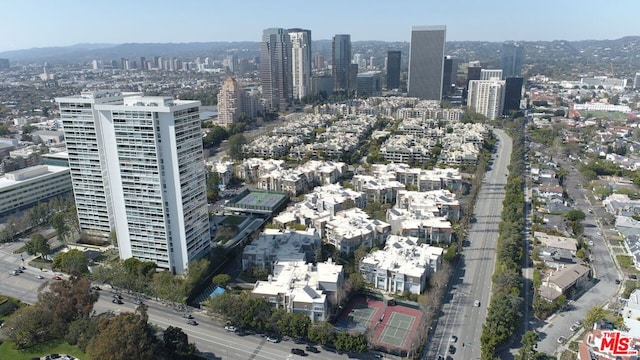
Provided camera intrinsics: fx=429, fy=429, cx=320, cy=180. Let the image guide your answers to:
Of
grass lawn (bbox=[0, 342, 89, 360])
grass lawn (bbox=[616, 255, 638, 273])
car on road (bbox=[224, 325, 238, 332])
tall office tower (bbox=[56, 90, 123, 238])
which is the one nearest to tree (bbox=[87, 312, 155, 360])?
grass lawn (bbox=[0, 342, 89, 360])

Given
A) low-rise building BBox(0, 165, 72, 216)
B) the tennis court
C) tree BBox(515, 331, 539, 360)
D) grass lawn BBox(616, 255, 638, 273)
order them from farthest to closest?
low-rise building BBox(0, 165, 72, 216) < grass lawn BBox(616, 255, 638, 273) < the tennis court < tree BBox(515, 331, 539, 360)

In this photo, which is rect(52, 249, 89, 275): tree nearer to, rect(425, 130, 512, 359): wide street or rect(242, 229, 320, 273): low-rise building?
rect(242, 229, 320, 273): low-rise building

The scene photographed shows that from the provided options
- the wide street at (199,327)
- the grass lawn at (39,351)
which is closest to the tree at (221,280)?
the wide street at (199,327)

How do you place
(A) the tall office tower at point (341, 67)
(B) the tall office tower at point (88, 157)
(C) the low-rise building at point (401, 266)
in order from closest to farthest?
(C) the low-rise building at point (401, 266), (B) the tall office tower at point (88, 157), (A) the tall office tower at point (341, 67)

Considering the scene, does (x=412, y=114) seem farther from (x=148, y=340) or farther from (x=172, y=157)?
(x=148, y=340)

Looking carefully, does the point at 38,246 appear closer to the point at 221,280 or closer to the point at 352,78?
the point at 221,280

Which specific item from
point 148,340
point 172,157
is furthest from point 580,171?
point 148,340

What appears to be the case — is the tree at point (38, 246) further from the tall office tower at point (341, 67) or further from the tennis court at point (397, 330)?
the tall office tower at point (341, 67)
